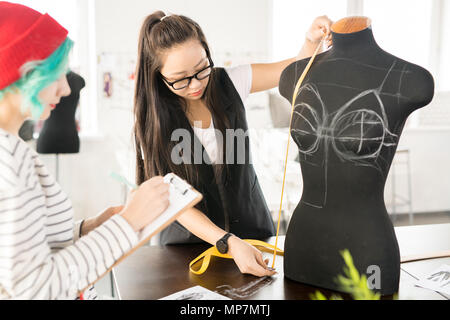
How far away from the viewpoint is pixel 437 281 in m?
1.10

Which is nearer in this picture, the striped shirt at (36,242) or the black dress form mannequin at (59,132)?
the striped shirt at (36,242)

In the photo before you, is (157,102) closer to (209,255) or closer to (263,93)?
(209,255)

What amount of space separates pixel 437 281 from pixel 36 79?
1.00 meters

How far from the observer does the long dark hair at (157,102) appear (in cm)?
125

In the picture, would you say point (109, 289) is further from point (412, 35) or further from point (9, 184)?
point (412, 35)

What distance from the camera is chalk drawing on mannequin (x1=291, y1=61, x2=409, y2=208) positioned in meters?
0.94

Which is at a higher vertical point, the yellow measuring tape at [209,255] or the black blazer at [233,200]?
the black blazer at [233,200]

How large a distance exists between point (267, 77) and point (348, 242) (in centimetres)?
75

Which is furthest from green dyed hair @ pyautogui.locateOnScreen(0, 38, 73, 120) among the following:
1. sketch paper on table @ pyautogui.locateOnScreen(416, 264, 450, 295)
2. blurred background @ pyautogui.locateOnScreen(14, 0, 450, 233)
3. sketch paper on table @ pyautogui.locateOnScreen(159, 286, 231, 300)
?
blurred background @ pyautogui.locateOnScreen(14, 0, 450, 233)

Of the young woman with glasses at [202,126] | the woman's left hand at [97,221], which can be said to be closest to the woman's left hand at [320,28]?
the young woman with glasses at [202,126]

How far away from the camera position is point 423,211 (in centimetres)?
467

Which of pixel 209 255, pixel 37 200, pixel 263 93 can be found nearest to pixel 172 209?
pixel 37 200

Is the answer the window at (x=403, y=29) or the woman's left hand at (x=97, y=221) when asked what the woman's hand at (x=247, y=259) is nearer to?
the woman's left hand at (x=97, y=221)

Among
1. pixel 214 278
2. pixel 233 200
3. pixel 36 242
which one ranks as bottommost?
pixel 214 278
